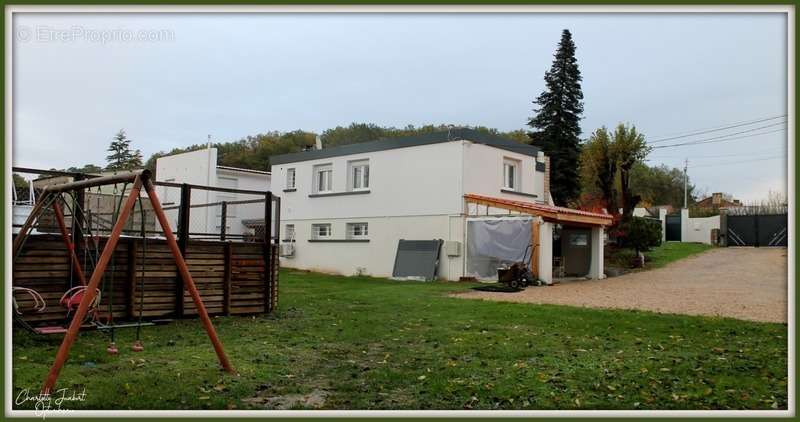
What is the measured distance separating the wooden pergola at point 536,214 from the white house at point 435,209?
0.03 m

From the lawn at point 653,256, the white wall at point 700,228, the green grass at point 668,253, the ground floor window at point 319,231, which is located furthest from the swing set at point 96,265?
the white wall at point 700,228

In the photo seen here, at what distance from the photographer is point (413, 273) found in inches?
895

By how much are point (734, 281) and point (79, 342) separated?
63.9ft

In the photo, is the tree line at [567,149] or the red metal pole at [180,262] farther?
the tree line at [567,149]

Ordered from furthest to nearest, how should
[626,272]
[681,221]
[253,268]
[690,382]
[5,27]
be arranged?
[681,221]
[626,272]
[253,268]
[690,382]
[5,27]

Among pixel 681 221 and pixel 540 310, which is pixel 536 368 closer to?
pixel 540 310

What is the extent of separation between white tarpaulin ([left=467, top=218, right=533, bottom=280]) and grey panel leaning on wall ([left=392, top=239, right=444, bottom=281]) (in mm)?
1286

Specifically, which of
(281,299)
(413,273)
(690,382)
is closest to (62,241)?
(281,299)

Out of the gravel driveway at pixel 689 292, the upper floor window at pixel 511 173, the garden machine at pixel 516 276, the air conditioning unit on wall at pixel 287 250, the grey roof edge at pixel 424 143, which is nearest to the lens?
the gravel driveway at pixel 689 292

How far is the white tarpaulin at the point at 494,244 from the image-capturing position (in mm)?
20484

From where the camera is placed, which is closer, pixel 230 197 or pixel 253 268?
pixel 253 268

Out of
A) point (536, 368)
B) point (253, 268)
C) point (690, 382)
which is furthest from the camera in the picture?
point (253, 268)

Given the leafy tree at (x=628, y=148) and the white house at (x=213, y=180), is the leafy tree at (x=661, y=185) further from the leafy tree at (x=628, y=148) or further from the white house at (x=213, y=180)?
the white house at (x=213, y=180)

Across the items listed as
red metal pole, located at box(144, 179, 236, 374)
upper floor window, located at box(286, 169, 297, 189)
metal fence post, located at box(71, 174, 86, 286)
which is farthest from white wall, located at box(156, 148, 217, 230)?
red metal pole, located at box(144, 179, 236, 374)
